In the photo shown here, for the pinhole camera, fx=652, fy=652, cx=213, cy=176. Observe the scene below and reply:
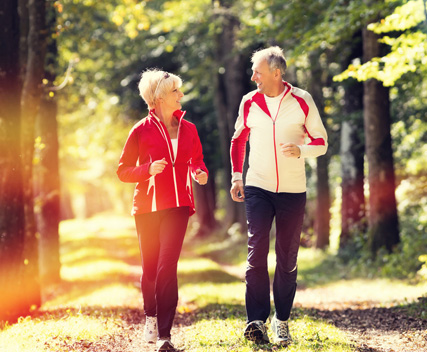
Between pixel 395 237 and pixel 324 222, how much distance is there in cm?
495

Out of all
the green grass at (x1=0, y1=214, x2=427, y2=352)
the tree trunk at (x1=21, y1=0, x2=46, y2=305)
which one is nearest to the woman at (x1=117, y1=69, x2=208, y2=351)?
the green grass at (x1=0, y1=214, x2=427, y2=352)

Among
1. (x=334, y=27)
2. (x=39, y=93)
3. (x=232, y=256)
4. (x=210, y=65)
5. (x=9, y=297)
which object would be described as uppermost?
(x=210, y=65)

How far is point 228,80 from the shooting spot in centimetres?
2223

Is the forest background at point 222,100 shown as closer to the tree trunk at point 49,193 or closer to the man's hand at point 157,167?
the tree trunk at point 49,193

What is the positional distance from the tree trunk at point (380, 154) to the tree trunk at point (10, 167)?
25.2 ft

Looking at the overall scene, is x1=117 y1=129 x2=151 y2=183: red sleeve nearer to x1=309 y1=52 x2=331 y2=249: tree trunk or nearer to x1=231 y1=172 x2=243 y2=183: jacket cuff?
x1=231 y1=172 x2=243 y2=183: jacket cuff

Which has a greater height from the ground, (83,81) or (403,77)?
(83,81)

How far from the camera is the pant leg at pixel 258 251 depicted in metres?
5.95

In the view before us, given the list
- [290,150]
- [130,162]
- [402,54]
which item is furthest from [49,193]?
[290,150]

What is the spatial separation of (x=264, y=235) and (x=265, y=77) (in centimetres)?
144

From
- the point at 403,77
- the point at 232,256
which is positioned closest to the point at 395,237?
the point at 403,77

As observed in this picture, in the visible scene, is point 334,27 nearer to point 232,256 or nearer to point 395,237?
point 395,237

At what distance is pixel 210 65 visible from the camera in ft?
78.8

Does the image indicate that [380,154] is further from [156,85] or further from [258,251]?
[156,85]
